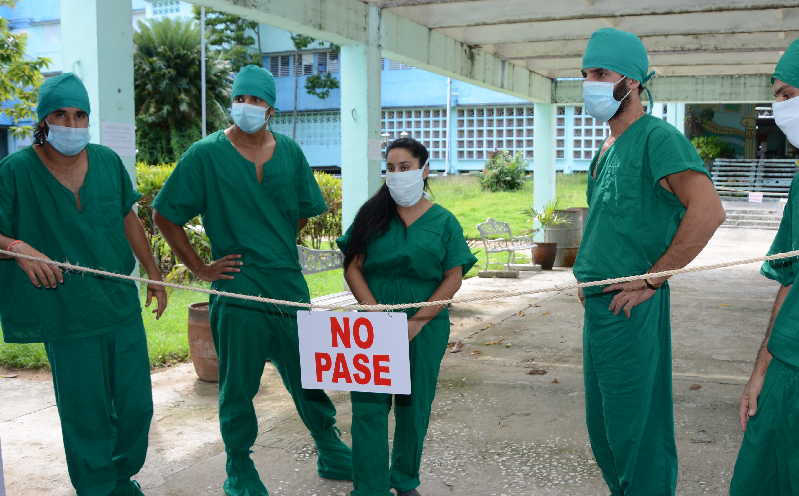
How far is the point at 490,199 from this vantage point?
25422 millimetres

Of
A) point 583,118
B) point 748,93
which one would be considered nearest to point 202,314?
point 748,93

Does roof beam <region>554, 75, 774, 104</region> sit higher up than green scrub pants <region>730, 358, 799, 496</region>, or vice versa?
roof beam <region>554, 75, 774, 104</region>

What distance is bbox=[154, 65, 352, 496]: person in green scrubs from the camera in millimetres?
3662

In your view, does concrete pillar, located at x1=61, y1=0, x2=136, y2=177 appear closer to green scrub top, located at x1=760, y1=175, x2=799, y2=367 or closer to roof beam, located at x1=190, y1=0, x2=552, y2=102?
roof beam, located at x1=190, y1=0, x2=552, y2=102

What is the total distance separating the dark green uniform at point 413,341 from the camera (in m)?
3.43

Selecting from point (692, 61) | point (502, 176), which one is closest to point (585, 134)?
point (502, 176)

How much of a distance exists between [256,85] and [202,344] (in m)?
2.66

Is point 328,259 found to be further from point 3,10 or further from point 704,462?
point 3,10

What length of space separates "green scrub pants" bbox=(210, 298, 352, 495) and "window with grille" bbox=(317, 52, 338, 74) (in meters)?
34.1

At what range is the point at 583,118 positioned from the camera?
107 feet

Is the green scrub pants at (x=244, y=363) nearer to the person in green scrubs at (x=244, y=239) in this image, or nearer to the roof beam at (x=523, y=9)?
the person in green scrubs at (x=244, y=239)

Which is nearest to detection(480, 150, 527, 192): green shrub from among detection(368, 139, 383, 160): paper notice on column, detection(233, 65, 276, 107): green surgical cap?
detection(368, 139, 383, 160): paper notice on column

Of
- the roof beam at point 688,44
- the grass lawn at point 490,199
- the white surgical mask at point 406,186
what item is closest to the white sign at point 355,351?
the white surgical mask at point 406,186

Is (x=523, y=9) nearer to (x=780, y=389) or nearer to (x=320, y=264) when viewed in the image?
(x=320, y=264)
